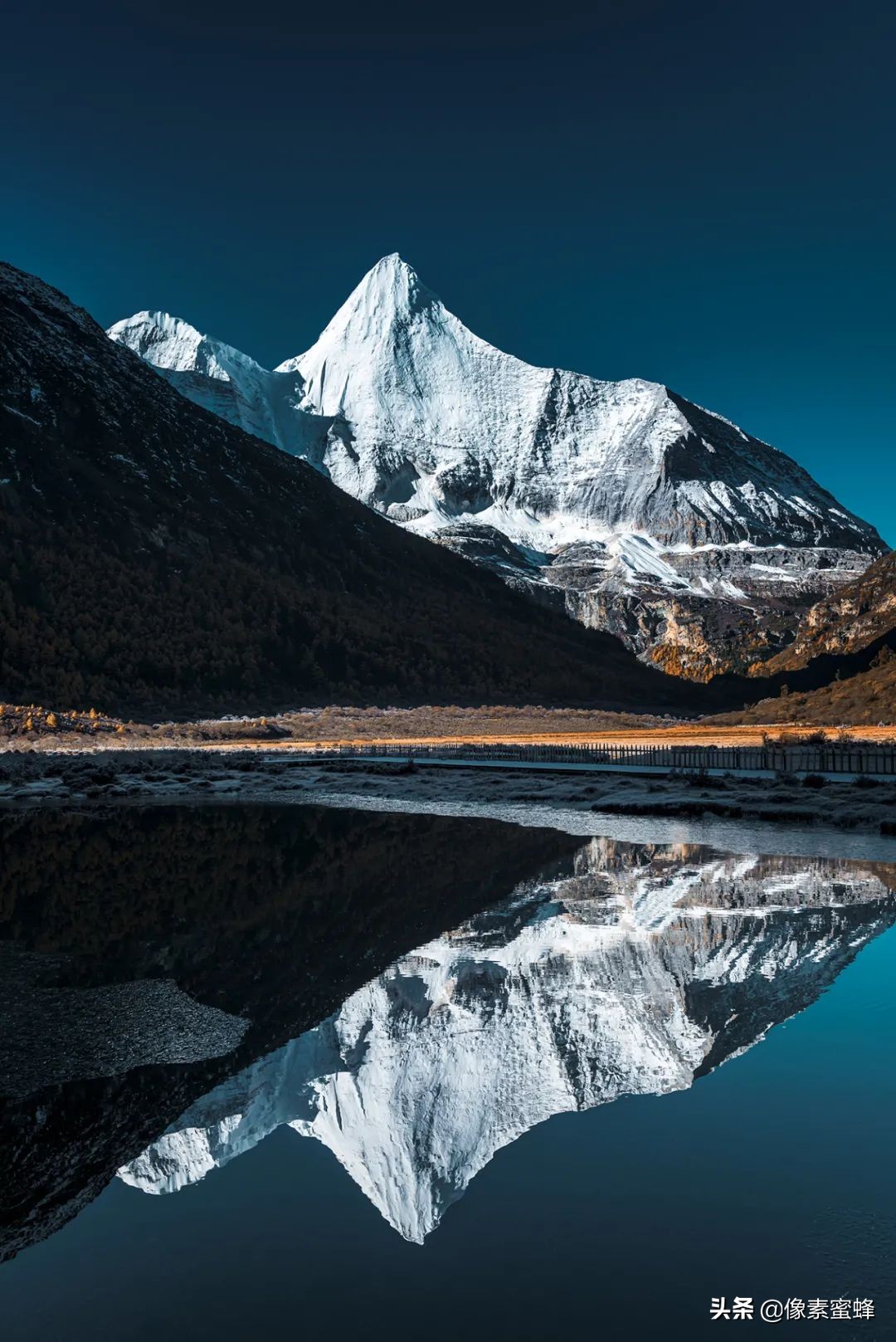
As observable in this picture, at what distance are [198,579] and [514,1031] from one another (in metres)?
86.8

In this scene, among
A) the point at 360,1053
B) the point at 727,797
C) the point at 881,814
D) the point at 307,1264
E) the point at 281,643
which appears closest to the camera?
the point at 307,1264

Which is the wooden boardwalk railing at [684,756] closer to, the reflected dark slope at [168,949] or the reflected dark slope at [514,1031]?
the reflected dark slope at [168,949]

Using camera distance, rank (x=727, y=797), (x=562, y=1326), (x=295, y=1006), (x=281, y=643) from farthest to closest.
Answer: (x=281, y=643), (x=727, y=797), (x=295, y=1006), (x=562, y=1326)

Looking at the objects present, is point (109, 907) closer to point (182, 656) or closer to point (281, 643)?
point (182, 656)

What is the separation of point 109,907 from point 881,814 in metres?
17.3

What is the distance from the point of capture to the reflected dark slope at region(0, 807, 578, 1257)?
7293 millimetres

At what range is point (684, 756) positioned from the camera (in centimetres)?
4431

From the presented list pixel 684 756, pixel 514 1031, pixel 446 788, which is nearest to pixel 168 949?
pixel 514 1031

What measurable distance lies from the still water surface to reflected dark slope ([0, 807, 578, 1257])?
0.17ft

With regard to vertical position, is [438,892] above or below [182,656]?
below

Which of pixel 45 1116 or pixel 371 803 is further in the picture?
pixel 371 803

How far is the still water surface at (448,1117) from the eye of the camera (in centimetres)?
514

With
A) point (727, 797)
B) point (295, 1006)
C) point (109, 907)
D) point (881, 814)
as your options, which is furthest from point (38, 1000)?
point (727, 797)

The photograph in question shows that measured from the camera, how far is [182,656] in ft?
262
